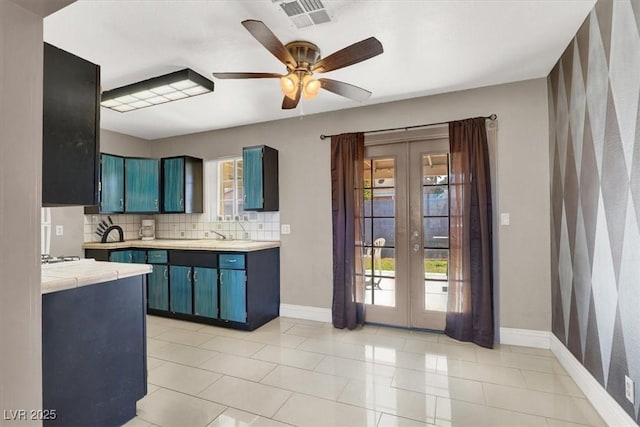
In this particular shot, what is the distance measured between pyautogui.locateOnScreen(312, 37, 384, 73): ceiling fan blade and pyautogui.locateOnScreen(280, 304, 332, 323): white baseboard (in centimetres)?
272

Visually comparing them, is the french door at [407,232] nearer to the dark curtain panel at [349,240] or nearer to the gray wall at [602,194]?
the dark curtain panel at [349,240]

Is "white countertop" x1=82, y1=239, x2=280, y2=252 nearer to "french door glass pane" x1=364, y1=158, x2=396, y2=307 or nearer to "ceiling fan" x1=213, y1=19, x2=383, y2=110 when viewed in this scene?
"french door glass pane" x1=364, y1=158, x2=396, y2=307

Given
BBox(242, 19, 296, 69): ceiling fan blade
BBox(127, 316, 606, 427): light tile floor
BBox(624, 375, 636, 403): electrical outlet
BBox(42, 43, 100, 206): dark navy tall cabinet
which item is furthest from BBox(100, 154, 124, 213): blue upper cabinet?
BBox(624, 375, 636, 403): electrical outlet

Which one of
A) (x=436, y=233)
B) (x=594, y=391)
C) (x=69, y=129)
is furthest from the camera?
(x=436, y=233)

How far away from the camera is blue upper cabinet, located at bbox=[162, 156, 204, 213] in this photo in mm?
4281

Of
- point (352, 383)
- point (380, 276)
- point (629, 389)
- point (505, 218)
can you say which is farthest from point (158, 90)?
point (629, 389)

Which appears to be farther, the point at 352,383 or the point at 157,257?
the point at 157,257

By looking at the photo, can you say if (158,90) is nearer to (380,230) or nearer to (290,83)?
(290,83)

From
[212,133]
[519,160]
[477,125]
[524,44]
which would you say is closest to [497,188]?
[519,160]

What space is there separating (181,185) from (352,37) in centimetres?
318

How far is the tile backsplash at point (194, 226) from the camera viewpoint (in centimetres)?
407

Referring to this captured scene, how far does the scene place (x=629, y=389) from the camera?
5.27 feet

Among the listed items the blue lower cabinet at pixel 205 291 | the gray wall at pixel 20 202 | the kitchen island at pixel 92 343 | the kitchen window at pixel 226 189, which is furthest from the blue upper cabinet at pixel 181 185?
the gray wall at pixel 20 202

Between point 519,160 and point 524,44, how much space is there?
3.48ft
